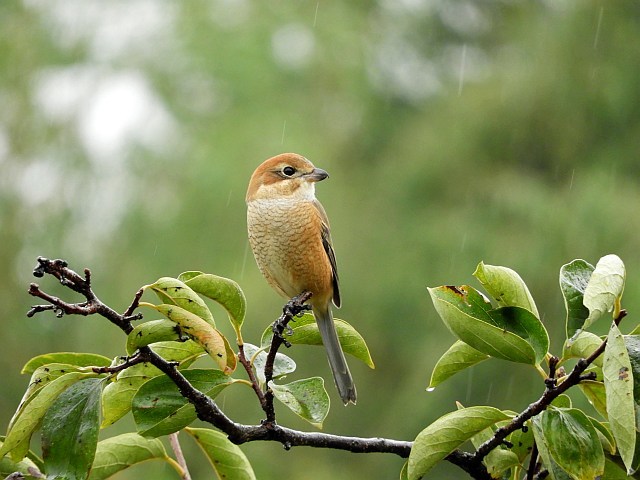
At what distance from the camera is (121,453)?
1699 millimetres

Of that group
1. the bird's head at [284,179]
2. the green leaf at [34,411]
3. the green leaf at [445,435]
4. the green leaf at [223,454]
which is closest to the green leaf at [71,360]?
the green leaf at [34,411]

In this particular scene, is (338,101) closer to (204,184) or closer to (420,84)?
(420,84)

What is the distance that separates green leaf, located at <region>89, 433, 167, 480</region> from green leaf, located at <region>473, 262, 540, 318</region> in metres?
0.69

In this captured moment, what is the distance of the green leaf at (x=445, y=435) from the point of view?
1.42m

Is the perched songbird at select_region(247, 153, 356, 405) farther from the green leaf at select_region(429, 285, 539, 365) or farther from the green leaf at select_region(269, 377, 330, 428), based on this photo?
the green leaf at select_region(429, 285, 539, 365)

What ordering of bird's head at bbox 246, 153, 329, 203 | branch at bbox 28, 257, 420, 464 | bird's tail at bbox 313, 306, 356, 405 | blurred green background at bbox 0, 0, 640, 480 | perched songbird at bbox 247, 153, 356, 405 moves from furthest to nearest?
blurred green background at bbox 0, 0, 640, 480, bird's head at bbox 246, 153, 329, 203, perched songbird at bbox 247, 153, 356, 405, bird's tail at bbox 313, 306, 356, 405, branch at bbox 28, 257, 420, 464

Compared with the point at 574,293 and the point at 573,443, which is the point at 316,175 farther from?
the point at 573,443

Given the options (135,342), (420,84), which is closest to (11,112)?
(420,84)

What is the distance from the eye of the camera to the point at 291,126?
11508 mm

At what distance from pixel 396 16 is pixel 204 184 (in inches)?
237

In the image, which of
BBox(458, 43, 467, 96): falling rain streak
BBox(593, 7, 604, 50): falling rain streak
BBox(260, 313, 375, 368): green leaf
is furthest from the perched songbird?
BBox(458, 43, 467, 96): falling rain streak

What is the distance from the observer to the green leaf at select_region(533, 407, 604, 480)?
1.35 meters

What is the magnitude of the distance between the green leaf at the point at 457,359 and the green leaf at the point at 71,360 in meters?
0.59

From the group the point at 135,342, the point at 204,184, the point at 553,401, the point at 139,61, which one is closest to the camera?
the point at 135,342
